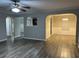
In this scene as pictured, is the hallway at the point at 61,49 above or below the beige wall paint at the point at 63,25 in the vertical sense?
below

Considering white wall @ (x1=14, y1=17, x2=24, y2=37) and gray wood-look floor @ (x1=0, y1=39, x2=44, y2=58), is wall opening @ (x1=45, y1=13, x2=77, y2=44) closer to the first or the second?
white wall @ (x1=14, y1=17, x2=24, y2=37)

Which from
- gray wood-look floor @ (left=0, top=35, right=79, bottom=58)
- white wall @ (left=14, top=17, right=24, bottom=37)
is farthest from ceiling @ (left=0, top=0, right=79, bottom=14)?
white wall @ (left=14, top=17, right=24, bottom=37)

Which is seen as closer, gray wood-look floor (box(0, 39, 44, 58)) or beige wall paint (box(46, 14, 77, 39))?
gray wood-look floor (box(0, 39, 44, 58))

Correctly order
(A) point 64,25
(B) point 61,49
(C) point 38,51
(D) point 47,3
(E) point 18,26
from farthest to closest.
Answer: (A) point 64,25 < (E) point 18,26 < (B) point 61,49 < (C) point 38,51 < (D) point 47,3

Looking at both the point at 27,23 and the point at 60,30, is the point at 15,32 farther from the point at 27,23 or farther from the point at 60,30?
the point at 60,30

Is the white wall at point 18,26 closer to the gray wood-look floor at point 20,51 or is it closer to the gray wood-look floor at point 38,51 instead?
the gray wood-look floor at point 38,51

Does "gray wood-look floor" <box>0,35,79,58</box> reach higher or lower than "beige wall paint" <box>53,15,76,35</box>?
lower

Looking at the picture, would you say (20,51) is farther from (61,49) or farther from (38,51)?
(61,49)

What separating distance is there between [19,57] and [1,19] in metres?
4.27

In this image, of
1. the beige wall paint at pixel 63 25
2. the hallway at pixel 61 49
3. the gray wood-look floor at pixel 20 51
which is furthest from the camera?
the beige wall paint at pixel 63 25

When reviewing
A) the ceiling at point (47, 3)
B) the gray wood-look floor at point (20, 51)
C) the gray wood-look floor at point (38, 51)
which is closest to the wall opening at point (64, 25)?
the gray wood-look floor at point (38, 51)

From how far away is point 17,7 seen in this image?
4.01 meters

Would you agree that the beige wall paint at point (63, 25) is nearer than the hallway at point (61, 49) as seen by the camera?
No

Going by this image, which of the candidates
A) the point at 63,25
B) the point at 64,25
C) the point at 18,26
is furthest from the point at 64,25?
the point at 18,26
